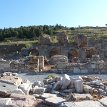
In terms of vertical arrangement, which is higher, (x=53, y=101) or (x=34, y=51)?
(x=34, y=51)

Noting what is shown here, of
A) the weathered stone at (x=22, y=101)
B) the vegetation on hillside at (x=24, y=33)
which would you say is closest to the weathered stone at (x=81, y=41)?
the vegetation on hillside at (x=24, y=33)

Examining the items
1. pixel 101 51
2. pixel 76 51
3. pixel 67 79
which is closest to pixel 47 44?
pixel 76 51

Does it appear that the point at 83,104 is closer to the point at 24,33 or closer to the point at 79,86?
the point at 79,86

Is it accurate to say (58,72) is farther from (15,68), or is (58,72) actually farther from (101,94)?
(101,94)

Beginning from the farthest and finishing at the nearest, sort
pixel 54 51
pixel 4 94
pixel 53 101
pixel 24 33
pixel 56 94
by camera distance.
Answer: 1. pixel 24 33
2. pixel 54 51
3. pixel 56 94
4. pixel 4 94
5. pixel 53 101

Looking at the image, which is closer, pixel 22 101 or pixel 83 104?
pixel 83 104

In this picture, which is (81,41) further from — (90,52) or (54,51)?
(54,51)

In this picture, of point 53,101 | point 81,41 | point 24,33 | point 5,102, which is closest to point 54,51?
point 81,41

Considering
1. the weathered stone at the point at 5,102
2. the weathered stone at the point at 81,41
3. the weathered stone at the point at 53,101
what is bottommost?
the weathered stone at the point at 53,101

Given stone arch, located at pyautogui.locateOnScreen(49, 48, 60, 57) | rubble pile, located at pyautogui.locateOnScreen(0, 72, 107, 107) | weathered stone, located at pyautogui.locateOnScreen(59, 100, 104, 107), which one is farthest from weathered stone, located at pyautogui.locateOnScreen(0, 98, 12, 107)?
stone arch, located at pyautogui.locateOnScreen(49, 48, 60, 57)

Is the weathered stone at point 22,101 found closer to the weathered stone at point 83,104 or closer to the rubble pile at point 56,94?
the rubble pile at point 56,94

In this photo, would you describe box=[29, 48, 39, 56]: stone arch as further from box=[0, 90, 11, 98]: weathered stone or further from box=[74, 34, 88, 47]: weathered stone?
box=[0, 90, 11, 98]: weathered stone

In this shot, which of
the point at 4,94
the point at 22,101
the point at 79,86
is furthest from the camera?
the point at 79,86

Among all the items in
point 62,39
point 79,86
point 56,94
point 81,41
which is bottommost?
point 56,94
